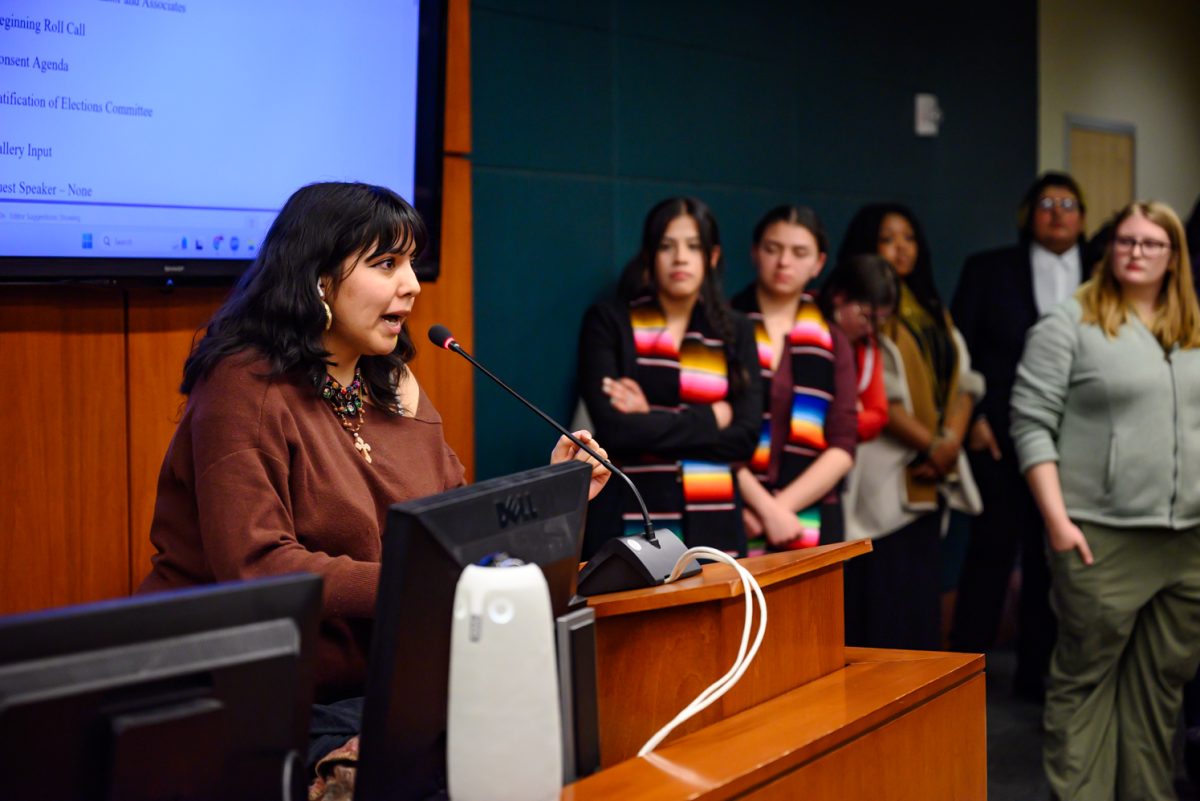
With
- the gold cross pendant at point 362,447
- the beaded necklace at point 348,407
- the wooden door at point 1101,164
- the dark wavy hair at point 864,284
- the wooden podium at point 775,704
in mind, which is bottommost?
the wooden podium at point 775,704

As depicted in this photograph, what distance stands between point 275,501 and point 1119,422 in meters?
2.18

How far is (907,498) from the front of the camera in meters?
3.94

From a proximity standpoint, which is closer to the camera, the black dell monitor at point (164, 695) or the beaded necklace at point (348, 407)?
the black dell monitor at point (164, 695)

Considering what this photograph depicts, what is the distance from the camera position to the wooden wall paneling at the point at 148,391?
8.07 ft

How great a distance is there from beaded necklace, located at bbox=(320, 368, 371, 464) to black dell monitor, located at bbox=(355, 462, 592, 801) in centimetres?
60

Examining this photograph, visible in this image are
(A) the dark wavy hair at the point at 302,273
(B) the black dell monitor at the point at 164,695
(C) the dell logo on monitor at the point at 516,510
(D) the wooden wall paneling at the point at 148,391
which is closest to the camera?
(B) the black dell monitor at the point at 164,695

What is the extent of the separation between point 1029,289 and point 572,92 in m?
1.77

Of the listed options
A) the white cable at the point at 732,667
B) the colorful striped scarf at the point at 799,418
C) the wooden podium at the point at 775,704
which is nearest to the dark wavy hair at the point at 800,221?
the colorful striped scarf at the point at 799,418

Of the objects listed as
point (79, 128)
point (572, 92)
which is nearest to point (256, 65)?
point (79, 128)

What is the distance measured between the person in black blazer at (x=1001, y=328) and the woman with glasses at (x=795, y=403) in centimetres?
106

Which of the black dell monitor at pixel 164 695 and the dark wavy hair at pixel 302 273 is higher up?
the dark wavy hair at pixel 302 273

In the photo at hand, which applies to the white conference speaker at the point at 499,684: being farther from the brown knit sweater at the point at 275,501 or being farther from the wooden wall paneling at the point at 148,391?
the wooden wall paneling at the point at 148,391

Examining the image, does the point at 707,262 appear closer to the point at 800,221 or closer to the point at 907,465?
the point at 800,221

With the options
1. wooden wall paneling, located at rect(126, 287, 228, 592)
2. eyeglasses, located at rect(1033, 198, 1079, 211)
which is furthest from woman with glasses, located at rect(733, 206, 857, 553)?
wooden wall paneling, located at rect(126, 287, 228, 592)
